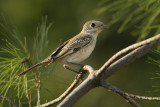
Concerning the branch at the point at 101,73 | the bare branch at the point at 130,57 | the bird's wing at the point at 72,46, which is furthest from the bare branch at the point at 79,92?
the bird's wing at the point at 72,46

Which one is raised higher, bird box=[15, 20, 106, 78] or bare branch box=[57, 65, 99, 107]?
bird box=[15, 20, 106, 78]

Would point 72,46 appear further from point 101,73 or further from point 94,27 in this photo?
point 101,73

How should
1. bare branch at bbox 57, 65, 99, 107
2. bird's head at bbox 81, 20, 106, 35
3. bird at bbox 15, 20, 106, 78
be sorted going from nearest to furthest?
bare branch at bbox 57, 65, 99, 107 → bird at bbox 15, 20, 106, 78 → bird's head at bbox 81, 20, 106, 35

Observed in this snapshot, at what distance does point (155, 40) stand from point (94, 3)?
168 inches

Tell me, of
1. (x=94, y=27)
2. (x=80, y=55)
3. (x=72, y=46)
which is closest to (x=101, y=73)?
(x=80, y=55)

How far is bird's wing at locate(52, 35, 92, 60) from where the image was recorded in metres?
4.57

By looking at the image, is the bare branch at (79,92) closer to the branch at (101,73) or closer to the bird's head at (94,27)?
the branch at (101,73)

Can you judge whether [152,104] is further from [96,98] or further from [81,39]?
[96,98]

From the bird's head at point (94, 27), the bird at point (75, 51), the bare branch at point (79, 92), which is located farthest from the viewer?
the bird's head at point (94, 27)

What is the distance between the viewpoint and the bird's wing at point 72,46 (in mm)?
4566

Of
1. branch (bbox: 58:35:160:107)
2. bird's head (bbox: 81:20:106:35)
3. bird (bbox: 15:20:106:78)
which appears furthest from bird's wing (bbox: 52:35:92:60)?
branch (bbox: 58:35:160:107)

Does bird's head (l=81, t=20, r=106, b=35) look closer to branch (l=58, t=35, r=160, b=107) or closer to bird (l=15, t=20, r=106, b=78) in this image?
bird (l=15, t=20, r=106, b=78)

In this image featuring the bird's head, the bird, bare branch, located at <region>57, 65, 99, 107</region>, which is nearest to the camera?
bare branch, located at <region>57, 65, 99, 107</region>

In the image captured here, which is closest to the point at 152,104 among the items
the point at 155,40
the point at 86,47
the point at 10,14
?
the point at 155,40
